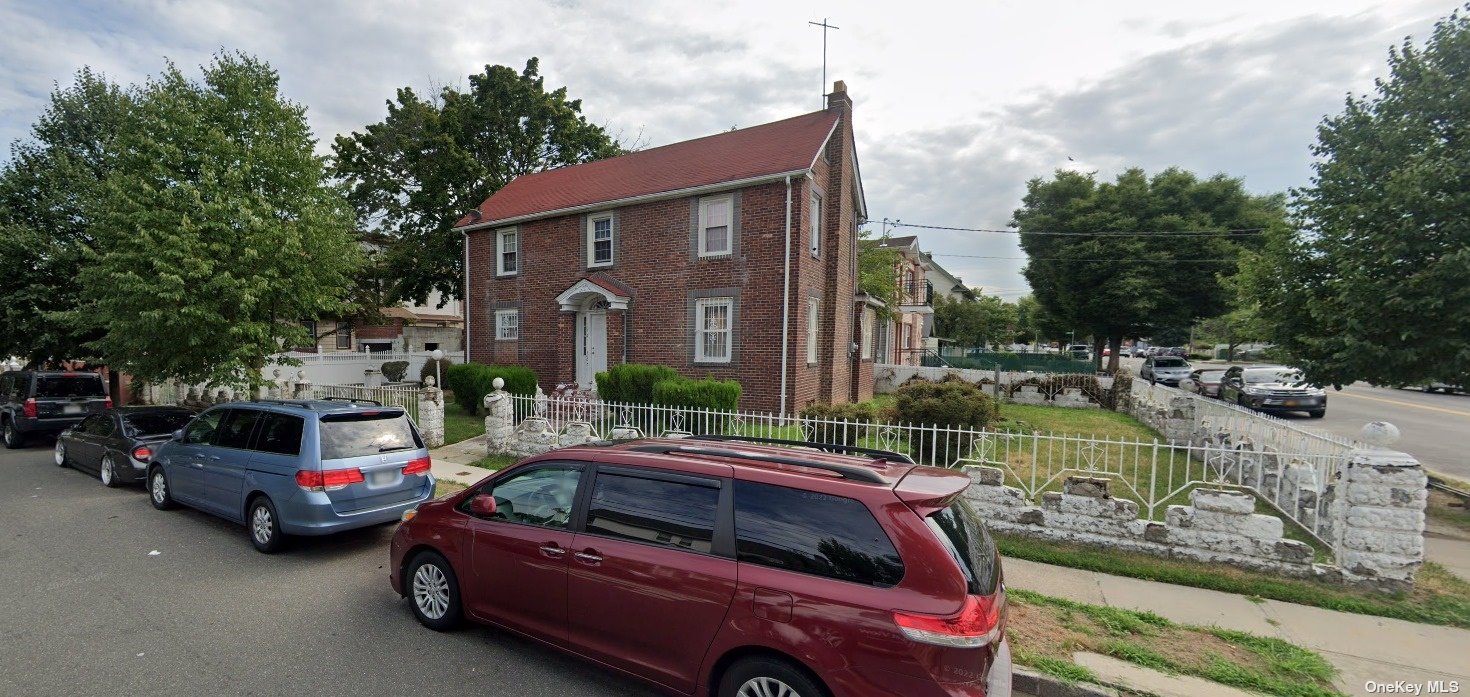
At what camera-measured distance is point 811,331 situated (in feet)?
46.9

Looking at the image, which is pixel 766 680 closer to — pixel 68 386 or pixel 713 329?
pixel 713 329

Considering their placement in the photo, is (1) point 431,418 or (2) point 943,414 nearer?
(2) point 943,414

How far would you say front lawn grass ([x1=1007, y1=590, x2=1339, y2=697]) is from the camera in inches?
141

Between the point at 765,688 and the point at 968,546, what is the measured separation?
1.29 m

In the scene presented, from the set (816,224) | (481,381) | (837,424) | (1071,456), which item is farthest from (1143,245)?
(481,381)

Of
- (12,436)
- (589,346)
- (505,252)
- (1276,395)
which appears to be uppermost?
(505,252)

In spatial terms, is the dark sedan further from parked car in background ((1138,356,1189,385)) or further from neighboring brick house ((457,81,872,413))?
parked car in background ((1138,356,1189,385))

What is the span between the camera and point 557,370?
1622 cm

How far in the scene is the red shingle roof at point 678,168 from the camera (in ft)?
44.8

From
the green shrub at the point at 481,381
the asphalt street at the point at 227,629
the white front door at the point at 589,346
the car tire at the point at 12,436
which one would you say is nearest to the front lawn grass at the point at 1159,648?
the asphalt street at the point at 227,629

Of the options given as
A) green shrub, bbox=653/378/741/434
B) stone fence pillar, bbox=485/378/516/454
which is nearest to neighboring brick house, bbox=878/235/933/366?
green shrub, bbox=653/378/741/434

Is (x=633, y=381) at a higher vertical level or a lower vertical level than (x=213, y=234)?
lower

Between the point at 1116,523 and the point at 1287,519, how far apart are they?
2812mm

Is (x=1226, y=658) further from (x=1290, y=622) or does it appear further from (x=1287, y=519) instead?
(x=1287, y=519)
